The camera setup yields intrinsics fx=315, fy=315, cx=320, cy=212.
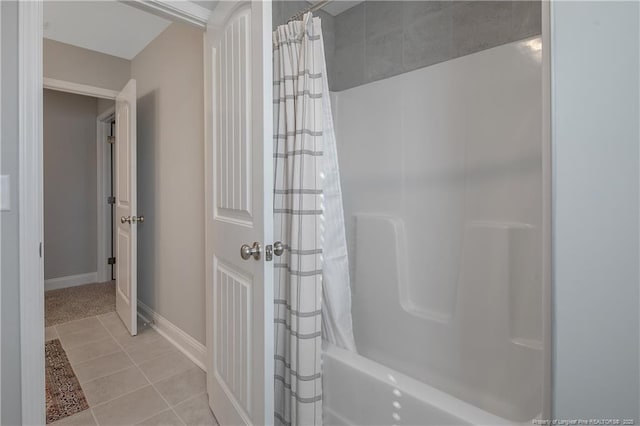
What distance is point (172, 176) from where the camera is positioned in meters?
2.37

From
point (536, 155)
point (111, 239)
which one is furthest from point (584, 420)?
point (111, 239)

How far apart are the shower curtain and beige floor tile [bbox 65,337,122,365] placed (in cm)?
155

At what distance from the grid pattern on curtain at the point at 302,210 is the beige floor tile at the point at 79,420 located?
0.99 m

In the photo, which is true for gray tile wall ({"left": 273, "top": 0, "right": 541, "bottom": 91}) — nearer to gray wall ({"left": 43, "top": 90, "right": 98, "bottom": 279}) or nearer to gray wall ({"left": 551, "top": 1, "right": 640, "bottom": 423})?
gray wall ({"left": 551, "top": 1, "right": 640, "bottom": 423})

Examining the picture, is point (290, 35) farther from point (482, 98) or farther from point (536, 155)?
point (536, 155)

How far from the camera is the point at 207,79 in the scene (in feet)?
5.13

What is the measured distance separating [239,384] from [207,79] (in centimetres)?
142

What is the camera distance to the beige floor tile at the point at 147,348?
84.4 inches

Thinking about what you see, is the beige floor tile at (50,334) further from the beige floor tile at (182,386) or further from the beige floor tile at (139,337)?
the beige floor tile at (182,386)

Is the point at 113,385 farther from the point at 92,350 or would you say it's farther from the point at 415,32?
the point at 415,32

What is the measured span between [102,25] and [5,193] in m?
2.02

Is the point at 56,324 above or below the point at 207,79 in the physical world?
below

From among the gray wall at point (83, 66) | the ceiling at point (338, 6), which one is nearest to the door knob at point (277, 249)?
the ceiling at point (338, 6)

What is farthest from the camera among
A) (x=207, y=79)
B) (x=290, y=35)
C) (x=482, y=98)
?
(x=207, y=79)
